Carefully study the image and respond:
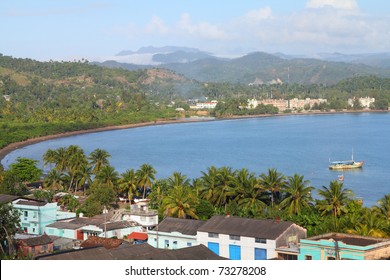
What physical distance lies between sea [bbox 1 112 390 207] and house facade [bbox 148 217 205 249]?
989 centimetres

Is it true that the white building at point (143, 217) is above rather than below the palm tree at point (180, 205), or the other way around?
below

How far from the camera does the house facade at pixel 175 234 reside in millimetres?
14180

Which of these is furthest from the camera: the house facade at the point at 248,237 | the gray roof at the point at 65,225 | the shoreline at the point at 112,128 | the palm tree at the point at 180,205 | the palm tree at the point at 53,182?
the shoreline at the point at 112,128

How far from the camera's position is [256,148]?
45.0 m

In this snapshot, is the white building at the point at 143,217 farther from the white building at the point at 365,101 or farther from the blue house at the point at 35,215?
the white building at the point at 365,101

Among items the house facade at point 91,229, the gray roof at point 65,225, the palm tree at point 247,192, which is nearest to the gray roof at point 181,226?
the house facade at point 91,229

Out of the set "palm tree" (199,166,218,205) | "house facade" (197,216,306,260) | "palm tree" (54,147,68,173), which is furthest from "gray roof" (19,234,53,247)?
"palm tree" (54,147,68,173)

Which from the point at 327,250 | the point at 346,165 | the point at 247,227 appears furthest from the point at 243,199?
the point at 346,165

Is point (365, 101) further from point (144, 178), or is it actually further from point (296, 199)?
point (296, 199)

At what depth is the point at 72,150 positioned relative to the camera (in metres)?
27.0

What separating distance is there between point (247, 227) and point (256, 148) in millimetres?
31853

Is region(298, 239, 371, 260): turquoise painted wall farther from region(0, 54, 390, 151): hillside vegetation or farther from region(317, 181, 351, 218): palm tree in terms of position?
region(0, 54, 390, 151): hillside vegetation

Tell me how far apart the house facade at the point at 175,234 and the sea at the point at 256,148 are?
9.89m

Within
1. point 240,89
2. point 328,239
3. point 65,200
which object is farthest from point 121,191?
point 240,89
